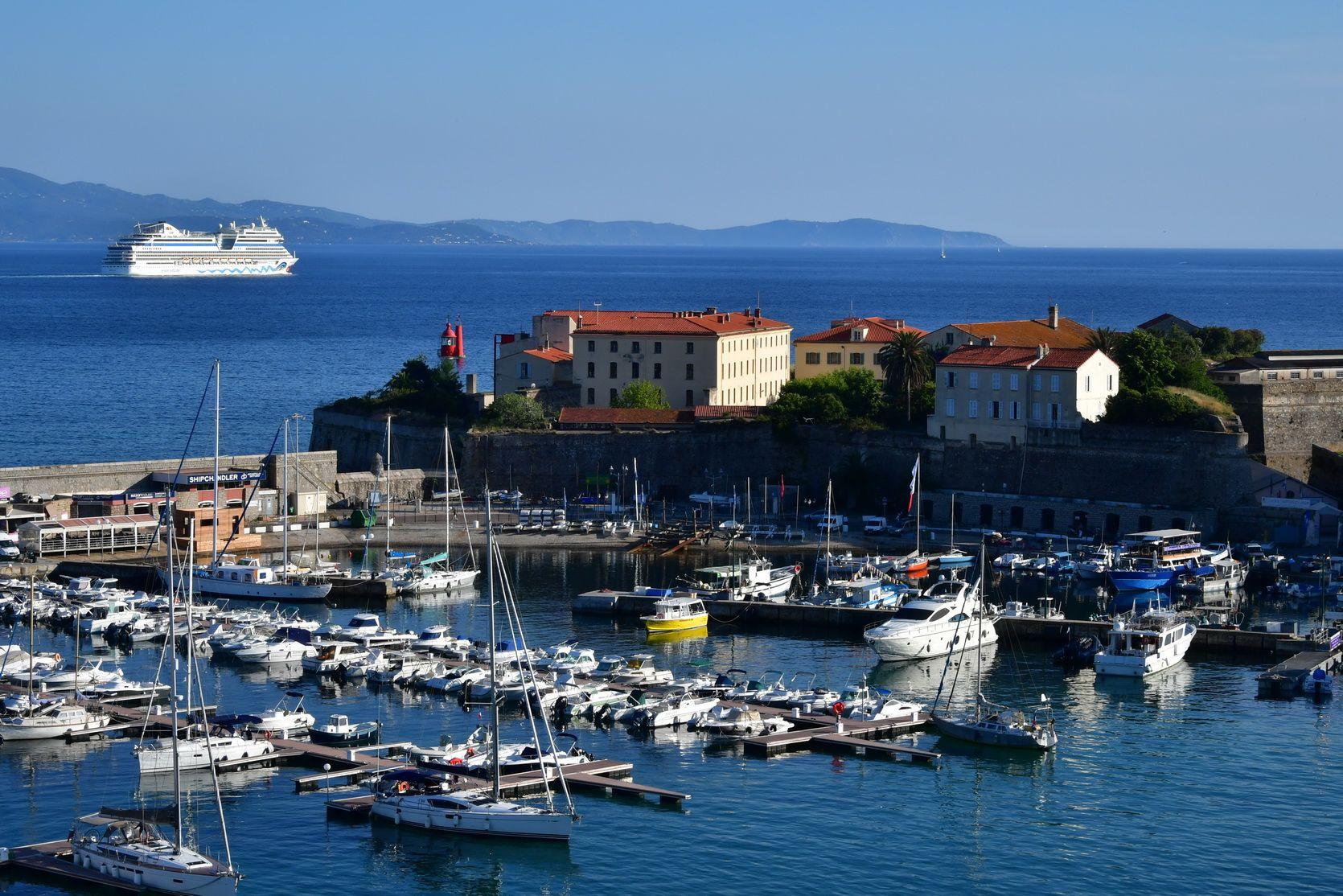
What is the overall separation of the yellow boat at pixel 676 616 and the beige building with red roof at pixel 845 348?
27.3 m

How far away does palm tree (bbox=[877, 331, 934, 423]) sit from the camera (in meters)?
66.9

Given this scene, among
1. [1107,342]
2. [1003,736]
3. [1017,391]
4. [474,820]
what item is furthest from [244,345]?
[474,820]

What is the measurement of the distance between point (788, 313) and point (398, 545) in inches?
4468

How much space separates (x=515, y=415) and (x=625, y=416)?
13.0 ft

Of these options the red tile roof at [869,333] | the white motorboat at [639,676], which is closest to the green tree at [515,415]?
the red tile roof at [869,333]

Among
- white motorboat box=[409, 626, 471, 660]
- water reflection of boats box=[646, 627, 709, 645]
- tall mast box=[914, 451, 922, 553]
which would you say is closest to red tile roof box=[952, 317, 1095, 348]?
tall mast box=[914, 451, 922, 553]

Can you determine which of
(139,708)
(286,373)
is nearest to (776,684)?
(139,708)

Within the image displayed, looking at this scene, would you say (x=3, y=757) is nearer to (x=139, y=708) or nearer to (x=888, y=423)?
(x=139, y=708)

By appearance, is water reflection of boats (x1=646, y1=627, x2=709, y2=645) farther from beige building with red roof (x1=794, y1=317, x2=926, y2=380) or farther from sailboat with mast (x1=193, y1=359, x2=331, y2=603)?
beige building with red roof (x1=794, y1=317, x2=926, y2=380)

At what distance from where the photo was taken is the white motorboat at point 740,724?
37.1 metres

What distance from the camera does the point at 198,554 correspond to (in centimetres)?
5700

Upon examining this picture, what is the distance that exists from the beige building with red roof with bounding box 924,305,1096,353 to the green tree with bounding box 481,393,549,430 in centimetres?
1488

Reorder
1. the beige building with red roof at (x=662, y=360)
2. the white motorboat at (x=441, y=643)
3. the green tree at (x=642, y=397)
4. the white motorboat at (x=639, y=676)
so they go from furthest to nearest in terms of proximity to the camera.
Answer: the beige building with red roof at (x=662, y=360), the green tree at (x=642, y=397), the white motorboat at (x=441, y=643), the white motorboat at (x=639, y=676)

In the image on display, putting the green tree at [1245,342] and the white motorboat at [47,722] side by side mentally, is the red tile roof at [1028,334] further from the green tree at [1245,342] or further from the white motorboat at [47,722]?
the white motorboat at [47,722]
